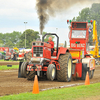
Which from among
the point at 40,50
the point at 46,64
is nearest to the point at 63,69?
the point at 46,64

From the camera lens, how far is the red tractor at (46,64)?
10.6 m

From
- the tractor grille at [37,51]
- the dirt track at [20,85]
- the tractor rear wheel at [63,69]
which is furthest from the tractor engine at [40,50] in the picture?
the dirt track at [20,85]

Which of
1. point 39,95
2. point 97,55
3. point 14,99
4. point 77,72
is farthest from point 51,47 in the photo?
point 97,55

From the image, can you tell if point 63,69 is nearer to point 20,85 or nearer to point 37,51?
point 37,51

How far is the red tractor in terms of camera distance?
1056 cm

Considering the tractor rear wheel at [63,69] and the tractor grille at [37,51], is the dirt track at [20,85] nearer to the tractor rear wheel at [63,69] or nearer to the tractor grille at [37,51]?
the tractor rear wheel at [63,69]

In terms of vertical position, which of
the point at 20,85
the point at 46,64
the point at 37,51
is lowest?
the point at 20,85

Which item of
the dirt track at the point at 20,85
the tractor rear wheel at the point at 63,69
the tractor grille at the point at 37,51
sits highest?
the tractor grille at the point at 37,51

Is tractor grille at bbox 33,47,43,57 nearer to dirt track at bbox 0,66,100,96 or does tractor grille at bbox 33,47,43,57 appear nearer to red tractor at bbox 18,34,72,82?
red tractor at bbox 18,34,72,82

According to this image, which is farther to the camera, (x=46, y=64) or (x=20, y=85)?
(x=46, y=64)

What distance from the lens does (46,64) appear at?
11312mm

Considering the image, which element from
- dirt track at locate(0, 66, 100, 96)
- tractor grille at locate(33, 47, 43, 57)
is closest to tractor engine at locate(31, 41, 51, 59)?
tractor grille at locate(33, 47, 43, 57)

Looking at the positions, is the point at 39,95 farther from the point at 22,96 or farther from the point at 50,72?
the point at 50,72

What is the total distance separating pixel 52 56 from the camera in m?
11.8
